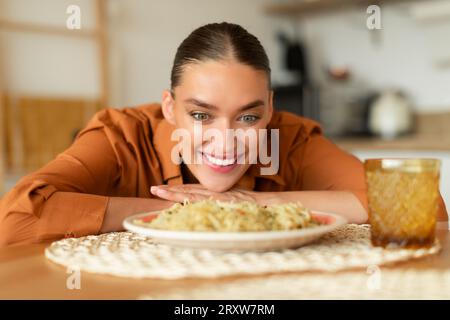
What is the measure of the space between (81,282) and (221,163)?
589 mm

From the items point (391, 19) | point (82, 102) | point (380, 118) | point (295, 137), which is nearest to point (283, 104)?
point (380, 118)

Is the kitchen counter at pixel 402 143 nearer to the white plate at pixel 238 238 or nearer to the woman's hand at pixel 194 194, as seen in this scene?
the woman's hand at pixel 194 194

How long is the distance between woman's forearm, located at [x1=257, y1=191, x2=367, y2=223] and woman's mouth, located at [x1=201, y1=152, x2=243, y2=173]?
10 cm

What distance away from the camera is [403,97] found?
3.78 meters

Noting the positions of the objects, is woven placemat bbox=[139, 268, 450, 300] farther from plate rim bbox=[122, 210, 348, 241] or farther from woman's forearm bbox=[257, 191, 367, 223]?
woman's forearm bbox=[257, 191, 367, 223]

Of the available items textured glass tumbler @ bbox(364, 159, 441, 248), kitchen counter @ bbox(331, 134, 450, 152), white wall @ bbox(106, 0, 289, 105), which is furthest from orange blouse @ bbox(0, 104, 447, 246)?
white wall @ bbox(106, 0, 289, 105)

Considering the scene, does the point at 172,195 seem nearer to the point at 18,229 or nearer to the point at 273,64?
the point at 18,229

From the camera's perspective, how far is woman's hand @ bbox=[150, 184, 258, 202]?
44.1 inches

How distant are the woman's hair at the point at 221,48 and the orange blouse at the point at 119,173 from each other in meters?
0.25

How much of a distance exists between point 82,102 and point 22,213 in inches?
93.8

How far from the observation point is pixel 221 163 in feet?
3.99

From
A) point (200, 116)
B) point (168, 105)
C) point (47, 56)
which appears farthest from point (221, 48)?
point (47, 56)
